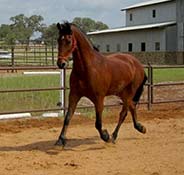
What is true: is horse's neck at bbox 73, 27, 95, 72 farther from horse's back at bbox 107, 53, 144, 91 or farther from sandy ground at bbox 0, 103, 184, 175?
sandy ground at bbox 0, 103, 184, 175

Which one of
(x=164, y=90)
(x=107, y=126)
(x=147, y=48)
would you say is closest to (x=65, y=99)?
(x=107, y=126)

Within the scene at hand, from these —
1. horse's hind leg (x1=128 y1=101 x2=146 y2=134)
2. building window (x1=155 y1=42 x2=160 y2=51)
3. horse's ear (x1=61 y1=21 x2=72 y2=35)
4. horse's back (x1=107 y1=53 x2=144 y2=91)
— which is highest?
building window (x1=155 y1=42 x2=160 y2=51)

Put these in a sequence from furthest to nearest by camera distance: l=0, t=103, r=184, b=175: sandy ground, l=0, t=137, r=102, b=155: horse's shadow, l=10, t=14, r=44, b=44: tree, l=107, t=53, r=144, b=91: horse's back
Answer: l=10, t=14, r=44, b=44: tree < l=107, t=53, r=144, b=91: horse's back < l=0, t=137, r=102, b=155: horse's shadow < l=0, t=103, r=184, b=175: sandy ground

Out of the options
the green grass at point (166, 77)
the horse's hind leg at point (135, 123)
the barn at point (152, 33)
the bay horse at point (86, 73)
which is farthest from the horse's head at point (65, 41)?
the barn at point (152, 33)

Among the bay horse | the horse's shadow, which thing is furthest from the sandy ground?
the bay horse

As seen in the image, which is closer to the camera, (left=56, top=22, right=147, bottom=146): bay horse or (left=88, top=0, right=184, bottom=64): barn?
(left=56, top=22, right=147, bottom=146): bay horse

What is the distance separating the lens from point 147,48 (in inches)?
1988

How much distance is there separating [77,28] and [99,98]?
1.16 meters

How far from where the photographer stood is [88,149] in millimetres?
7496

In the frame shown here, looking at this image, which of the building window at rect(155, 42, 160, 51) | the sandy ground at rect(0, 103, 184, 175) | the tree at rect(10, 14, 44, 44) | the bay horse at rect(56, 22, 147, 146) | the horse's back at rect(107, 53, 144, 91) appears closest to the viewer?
the sandy ground at rect(0, 103, 184, 175)

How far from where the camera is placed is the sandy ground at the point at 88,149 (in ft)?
19.9

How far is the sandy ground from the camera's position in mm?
6074

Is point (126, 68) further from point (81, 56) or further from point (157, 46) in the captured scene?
point (157, 46)

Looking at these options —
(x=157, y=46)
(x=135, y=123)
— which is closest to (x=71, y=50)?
(x=135, y=123)
